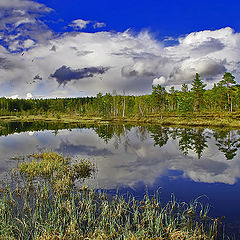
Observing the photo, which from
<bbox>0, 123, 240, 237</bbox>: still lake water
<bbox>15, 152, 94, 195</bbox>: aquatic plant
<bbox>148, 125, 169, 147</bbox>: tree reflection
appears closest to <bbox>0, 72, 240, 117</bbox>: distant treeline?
<bbox>148, 125, 169, 147</bbox>: tree reflection

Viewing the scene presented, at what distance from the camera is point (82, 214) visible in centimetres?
962

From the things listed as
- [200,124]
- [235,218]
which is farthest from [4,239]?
[200,124]

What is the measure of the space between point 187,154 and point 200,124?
1480 inches

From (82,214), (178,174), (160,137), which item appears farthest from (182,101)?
(82,214)

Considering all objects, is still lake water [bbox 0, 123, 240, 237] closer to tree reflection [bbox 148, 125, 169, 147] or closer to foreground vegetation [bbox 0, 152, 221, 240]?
foreground vegetation [bbox 0, 152, 221, 240]

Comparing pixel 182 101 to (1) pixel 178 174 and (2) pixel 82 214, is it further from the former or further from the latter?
(2) pixel 82 214

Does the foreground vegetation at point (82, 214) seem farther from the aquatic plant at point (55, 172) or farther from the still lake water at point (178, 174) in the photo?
the still lake water at point (178, 174)

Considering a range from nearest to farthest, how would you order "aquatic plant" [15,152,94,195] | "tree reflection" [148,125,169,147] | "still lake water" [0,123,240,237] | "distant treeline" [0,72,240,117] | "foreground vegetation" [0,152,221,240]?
"foreground vegetation" [0,152,221,240]
"still lake water" [0,123,240,237]
"aquatic plant" [15,152,94,195]
"tree reflection" [148,125,169,147]
"distant treeline" [0,72,240,117]

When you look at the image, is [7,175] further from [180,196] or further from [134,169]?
[180,196]

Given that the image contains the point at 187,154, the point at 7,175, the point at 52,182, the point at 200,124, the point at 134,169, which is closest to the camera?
the point at 52,182

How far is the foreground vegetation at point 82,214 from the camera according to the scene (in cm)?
768

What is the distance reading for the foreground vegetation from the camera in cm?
768

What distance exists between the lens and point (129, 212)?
32.9 feet

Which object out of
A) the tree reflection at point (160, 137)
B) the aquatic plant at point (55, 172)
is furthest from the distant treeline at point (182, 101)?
the aquatic plant at point (55, 172)
